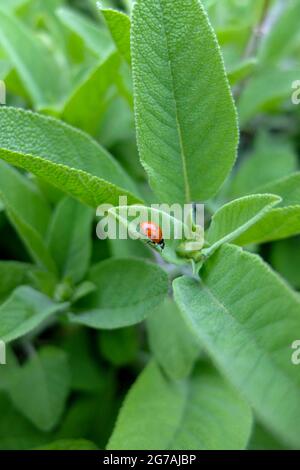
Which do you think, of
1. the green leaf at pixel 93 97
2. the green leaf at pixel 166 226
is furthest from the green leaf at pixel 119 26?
the green leaf at pixel 166 226

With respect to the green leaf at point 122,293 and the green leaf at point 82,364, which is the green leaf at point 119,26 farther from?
the green leaf at point 82,364

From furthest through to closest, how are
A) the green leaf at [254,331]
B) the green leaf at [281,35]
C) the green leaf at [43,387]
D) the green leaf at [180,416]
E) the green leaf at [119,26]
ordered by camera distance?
the green leaf at [281,35], the green leaf at [43,387], the green leaf at [180,416], the green leaf at [119,26], the green leaf at [254,331]

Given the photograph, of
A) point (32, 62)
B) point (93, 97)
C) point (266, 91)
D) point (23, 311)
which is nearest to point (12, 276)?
point (23, 311)

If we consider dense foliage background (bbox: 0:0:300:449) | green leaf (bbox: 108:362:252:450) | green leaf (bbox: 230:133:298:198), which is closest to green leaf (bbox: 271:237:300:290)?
dense foliage background (bbox: 0:0:300:449)

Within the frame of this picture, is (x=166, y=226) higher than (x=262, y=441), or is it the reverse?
(x=166, y=226)

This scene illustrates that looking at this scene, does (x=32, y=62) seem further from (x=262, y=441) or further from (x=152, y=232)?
(x=262, y=441)

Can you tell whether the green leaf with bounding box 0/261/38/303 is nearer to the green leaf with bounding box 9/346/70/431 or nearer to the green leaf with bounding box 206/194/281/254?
the green leaf with bounding box 9/346/70/431
